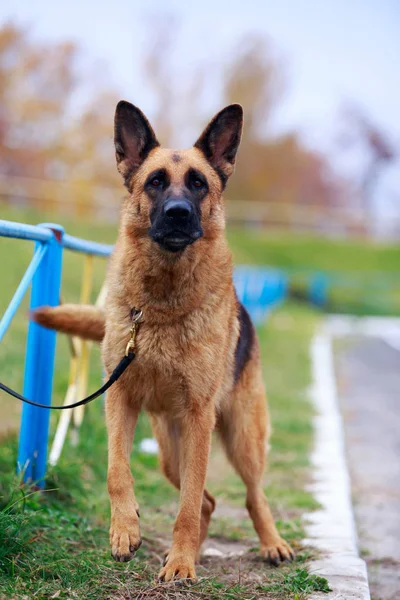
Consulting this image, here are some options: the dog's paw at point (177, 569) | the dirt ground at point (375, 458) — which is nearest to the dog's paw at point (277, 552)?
the dirt ground at point (375, 458)

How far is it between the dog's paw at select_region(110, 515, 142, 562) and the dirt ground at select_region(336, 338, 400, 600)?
1.36m

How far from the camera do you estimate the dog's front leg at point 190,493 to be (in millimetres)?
3284

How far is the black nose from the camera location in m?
3.67

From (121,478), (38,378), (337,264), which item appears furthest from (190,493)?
(337,264)

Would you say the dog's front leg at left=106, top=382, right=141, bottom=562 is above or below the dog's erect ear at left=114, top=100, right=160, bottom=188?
below

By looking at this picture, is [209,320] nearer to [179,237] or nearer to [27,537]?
[179,237]

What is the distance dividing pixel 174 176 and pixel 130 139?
0.37 meters

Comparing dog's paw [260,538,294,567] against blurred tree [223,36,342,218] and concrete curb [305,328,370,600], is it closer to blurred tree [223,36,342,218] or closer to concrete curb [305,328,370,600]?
concrete curb [305,328,370,600]

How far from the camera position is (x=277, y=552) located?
395 centimetres

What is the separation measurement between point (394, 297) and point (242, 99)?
18.4 m

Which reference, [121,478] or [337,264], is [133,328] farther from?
[337,264]

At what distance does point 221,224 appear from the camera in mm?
4168

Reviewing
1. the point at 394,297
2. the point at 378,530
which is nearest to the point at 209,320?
the point at 378,530

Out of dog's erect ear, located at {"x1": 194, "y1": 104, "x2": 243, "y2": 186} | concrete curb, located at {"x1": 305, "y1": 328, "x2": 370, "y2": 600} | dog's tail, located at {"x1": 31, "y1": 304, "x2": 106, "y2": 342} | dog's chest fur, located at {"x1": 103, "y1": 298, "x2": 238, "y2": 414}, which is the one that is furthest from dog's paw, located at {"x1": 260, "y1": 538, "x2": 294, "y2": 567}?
dog's erect ear, located at {"x1": 194, "y1": 104, "x2": 243, "y2": 186}
